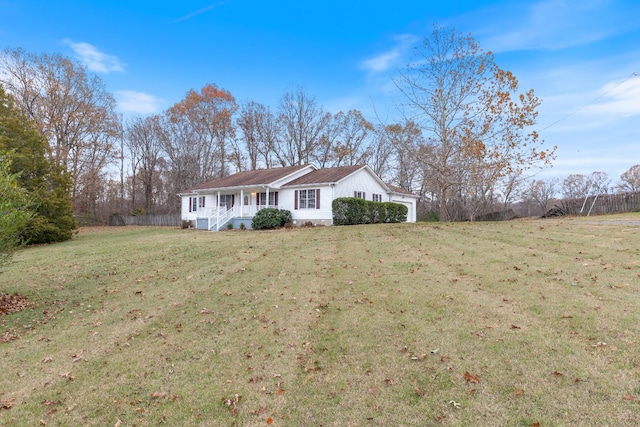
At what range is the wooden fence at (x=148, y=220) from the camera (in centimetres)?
3543

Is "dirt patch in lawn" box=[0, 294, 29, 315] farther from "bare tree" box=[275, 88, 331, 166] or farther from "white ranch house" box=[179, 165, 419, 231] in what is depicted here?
"bare tree" box=[275, 88, 331, 166]

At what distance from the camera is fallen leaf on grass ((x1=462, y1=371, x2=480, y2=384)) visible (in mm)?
3496

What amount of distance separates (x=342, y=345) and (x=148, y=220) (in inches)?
1518

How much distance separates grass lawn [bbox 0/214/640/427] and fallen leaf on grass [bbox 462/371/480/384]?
0.8 inches

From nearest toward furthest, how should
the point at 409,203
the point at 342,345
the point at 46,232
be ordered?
the point at 342,345, the point at 46,232, the point at 409,203

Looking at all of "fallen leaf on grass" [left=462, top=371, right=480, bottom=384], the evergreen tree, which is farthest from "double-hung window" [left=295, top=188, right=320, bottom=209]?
"fallen leaf on grass" [left=462, top=371, right=480, bottom=384]

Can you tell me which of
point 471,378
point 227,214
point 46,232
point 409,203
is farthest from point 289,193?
point 471,378

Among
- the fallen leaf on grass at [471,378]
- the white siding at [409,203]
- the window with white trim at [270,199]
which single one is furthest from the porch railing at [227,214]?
the fallen leaf on grass at [471,378]

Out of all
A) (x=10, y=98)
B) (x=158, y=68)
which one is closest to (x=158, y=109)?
(x=158, y=68)

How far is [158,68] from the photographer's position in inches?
938

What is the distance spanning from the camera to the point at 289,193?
23.6 metres

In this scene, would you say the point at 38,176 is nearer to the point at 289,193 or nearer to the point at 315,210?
the point at 289,193

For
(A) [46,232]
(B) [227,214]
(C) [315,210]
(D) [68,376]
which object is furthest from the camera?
(B) [227,214]

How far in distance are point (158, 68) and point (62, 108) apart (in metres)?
14.7
